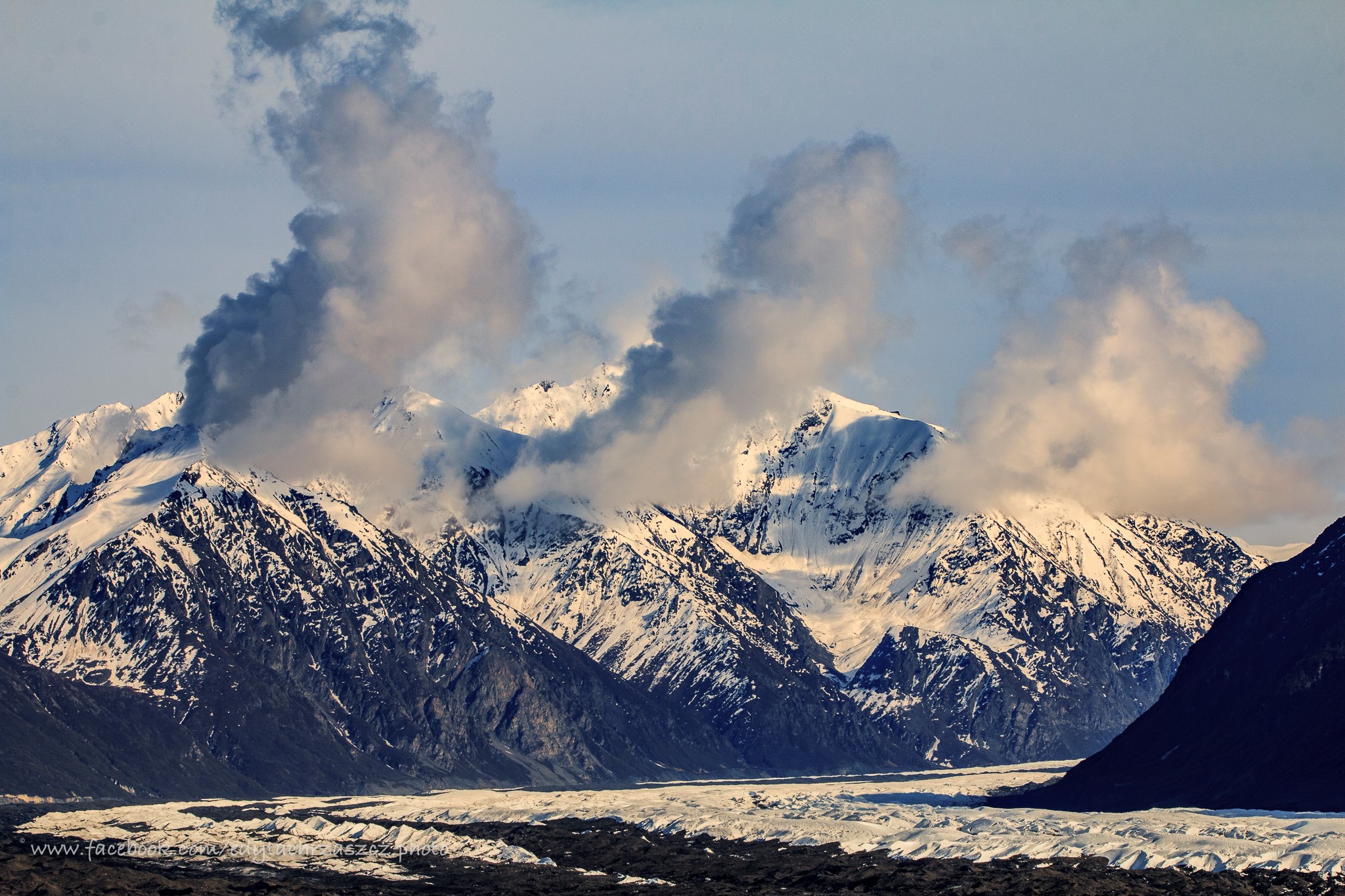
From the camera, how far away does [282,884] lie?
642 feet

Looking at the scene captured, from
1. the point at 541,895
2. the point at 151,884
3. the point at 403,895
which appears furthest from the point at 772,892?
the point at 151,884

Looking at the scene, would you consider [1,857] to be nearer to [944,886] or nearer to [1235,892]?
[944,886]

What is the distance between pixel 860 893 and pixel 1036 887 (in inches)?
728

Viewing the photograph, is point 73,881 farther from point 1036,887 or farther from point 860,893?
point 1036,887

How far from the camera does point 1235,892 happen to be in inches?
7328

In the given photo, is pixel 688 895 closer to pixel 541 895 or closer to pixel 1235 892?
pixel 541 895

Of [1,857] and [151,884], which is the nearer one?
[151,884]

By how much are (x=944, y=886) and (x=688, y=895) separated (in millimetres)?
27034

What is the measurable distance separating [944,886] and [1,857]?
9958 centimetres

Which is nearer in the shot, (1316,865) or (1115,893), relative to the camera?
(1115,893)

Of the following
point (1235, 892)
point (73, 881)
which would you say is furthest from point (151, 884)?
point (1235, 892)

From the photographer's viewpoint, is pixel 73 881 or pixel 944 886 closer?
pixel 73 881

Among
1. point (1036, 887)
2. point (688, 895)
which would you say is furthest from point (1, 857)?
point (1036, 887)

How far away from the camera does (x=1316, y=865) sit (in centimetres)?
19950
